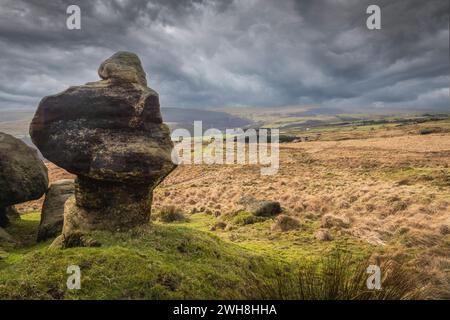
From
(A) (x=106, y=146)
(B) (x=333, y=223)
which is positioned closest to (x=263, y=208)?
(B) (x=333, y=223)

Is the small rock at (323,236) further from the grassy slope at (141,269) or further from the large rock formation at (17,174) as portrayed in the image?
the large rock formation at (17,174)

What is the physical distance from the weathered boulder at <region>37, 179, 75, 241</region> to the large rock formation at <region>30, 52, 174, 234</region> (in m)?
6.41

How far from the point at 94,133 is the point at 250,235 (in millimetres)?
9493

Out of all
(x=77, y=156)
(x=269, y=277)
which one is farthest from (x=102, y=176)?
(x=269, y=277)

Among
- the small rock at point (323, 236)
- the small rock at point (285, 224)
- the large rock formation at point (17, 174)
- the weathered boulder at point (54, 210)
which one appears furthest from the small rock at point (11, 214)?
the small rock at point (323, 236)

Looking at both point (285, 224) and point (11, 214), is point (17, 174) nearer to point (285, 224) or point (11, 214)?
point (11, 214)

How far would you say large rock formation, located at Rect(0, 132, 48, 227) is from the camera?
67.3 ft

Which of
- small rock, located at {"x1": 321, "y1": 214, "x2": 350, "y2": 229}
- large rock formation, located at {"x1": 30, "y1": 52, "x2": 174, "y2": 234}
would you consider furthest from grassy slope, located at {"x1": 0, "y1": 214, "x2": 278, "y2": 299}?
small rock, located at {"x1": 321, "y1": 214, "x2": 350, "y2": 229}

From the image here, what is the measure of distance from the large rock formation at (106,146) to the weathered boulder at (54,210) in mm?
6407

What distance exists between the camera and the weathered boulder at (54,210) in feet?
62.2

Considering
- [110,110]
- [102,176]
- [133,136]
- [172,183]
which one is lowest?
[172,183]
